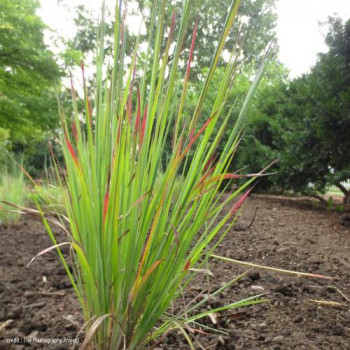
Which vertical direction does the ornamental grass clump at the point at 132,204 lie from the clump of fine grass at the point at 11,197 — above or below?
above

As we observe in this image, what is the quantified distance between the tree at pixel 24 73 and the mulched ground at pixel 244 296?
12.9 feet

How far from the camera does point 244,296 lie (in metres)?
1.71

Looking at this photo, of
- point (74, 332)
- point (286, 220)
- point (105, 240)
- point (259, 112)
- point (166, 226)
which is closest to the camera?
point (105, 240)

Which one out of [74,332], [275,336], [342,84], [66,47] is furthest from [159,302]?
[66,47]

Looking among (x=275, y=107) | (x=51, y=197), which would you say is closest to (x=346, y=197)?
(x=275, y=107)

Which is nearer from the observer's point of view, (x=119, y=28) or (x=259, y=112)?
(x=119, y=28)

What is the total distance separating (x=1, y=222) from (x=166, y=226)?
313 centimetres

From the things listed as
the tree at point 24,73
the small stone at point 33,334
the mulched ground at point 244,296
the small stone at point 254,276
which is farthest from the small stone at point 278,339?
the tree at point 24,73

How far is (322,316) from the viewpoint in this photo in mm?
1564

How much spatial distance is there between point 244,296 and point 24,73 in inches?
248

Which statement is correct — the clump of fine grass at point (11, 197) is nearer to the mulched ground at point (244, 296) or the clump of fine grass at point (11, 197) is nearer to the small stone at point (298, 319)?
the mulched ground at point (244, 296)

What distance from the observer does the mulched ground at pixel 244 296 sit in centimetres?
130

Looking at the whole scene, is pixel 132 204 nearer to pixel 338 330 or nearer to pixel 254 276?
pixel 338 330

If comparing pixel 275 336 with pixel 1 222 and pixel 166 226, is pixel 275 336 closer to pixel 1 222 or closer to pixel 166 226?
pixel 166 226
